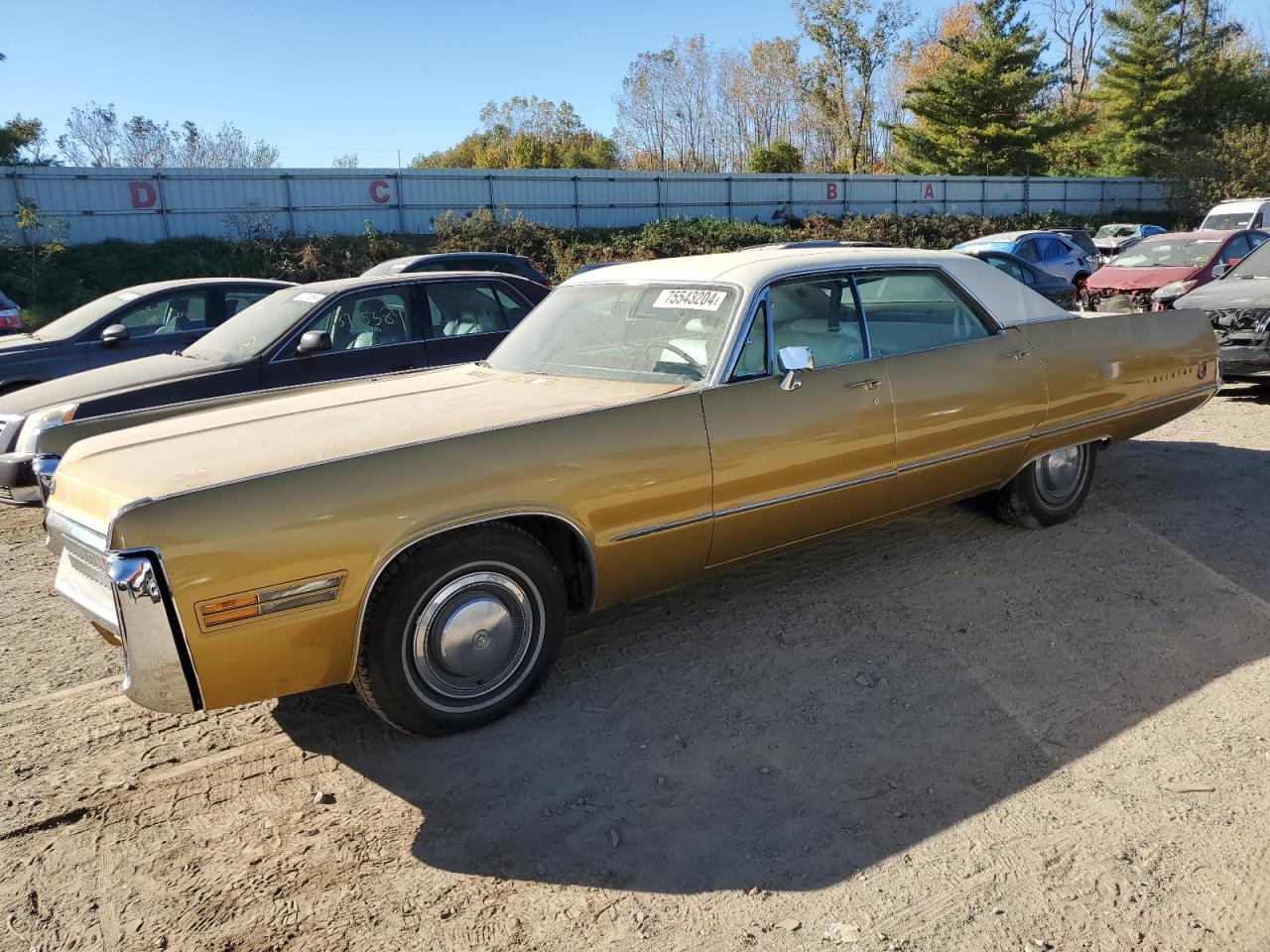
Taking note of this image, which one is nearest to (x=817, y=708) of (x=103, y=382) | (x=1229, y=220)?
(x=103, y=382)

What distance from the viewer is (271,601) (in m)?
2.88

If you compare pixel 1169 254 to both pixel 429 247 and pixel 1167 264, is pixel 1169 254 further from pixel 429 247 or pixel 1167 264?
pixel 429 247

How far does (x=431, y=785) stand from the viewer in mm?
3117

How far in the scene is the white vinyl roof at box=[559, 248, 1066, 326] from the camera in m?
4.24

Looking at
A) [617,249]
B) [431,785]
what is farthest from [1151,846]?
[617,249]

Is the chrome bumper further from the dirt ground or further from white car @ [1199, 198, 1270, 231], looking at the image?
white car @ [1199, 198, 1270, 231]

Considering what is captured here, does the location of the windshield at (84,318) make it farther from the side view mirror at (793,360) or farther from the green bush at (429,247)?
the green bush at (429,247)

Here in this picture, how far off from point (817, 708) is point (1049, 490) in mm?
2512

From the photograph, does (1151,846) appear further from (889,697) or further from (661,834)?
(661,834)

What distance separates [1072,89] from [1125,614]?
71.1 m

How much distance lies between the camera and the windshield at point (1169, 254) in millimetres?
13648

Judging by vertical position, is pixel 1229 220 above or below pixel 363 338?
above

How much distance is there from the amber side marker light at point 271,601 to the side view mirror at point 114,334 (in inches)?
240

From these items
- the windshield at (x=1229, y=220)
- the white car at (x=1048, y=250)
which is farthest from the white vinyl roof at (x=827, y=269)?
the windshield at (x=1229, y=220)
